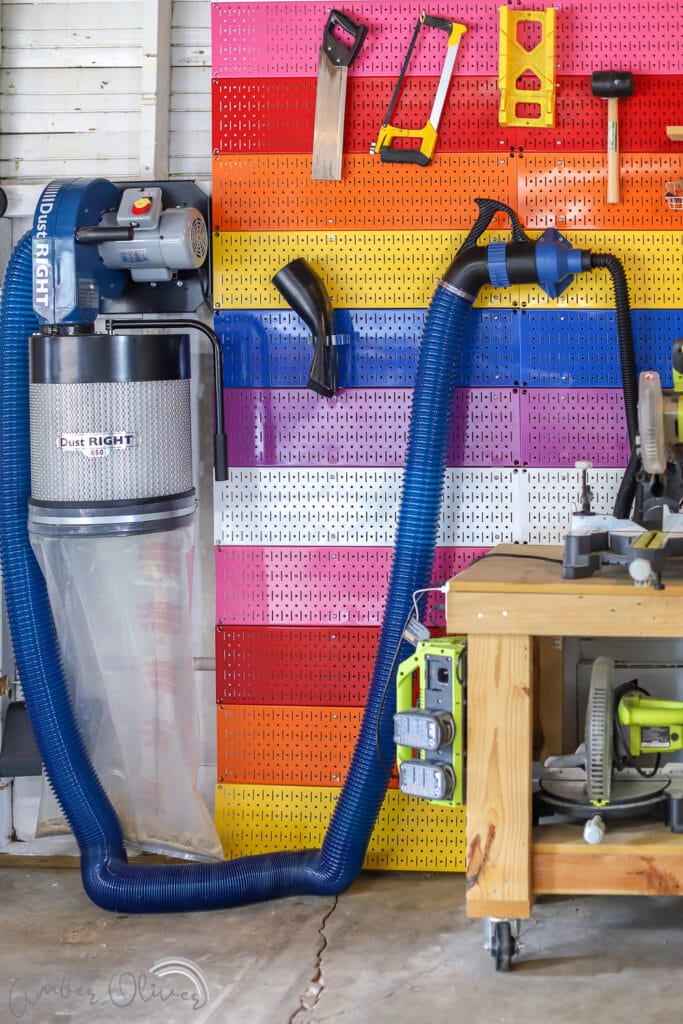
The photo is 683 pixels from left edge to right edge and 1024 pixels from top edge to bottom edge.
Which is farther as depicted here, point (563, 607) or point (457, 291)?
point (457, 291)

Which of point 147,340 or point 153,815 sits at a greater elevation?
point 147,340

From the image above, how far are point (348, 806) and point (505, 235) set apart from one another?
1690 mm

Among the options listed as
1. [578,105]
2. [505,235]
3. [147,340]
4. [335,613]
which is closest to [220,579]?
[335,613]

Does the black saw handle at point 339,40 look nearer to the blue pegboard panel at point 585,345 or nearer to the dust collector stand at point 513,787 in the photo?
the blue pegboard panel at point 585,345

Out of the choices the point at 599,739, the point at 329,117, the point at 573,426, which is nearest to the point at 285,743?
the point at 599,739

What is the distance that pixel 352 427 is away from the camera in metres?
3.53

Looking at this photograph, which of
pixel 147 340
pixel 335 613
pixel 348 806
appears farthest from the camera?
pixel 335 613

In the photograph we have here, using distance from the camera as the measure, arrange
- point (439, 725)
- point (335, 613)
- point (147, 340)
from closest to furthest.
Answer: point (439, 725) → point (147, 340) → point (335, 613)

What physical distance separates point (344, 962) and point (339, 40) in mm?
2511

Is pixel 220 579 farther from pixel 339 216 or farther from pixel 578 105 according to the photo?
pixel 578 105

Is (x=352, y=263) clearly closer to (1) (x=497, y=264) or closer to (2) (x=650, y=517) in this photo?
(1) (x=497, y=264)

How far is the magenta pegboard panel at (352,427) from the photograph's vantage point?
3484 millimetres

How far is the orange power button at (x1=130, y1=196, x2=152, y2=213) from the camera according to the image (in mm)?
3196

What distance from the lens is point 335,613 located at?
11.7 ft
